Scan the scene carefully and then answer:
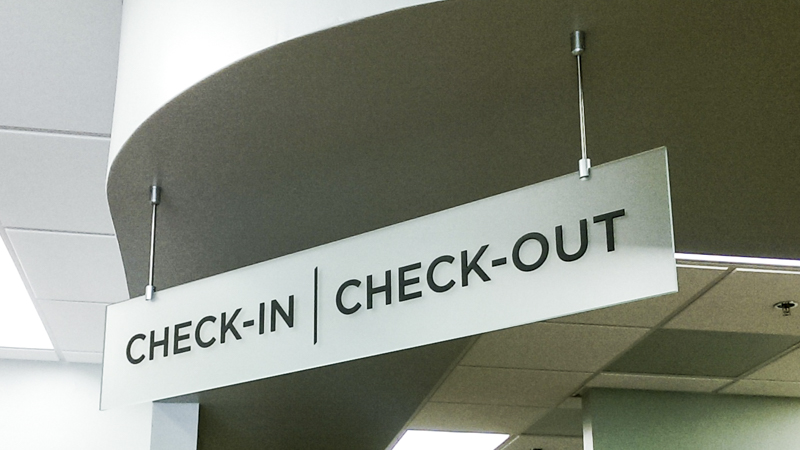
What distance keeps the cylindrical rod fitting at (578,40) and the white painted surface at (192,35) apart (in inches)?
11.7

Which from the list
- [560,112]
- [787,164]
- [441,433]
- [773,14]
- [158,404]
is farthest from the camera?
[441,433]

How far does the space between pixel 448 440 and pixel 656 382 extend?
2077 mm

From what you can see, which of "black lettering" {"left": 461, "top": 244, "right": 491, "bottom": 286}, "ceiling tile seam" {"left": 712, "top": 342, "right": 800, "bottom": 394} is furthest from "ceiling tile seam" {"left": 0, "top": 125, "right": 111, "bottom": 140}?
"ceiling tile seam" {"left": 712, "top": 342, "right": 800, "bottom": 394}

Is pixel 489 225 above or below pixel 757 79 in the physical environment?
below

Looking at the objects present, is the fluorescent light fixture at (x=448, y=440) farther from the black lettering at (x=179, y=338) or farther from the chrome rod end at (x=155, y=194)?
the black lettering at (x=179, y=338)

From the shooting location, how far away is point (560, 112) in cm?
215

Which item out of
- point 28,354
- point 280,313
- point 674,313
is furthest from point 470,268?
point 28,354

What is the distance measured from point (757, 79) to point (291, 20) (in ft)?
3.18

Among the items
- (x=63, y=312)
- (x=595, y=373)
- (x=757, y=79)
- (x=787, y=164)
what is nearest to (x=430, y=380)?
(x=595, y=373)

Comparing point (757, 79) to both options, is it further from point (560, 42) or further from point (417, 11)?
point (417, 11)

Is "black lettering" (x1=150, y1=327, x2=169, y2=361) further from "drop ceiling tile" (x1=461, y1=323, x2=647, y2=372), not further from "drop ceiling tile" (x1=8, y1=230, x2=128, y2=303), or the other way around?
"drop ceiling tile" (x1=461, y1=323, x2=647, y2=372)

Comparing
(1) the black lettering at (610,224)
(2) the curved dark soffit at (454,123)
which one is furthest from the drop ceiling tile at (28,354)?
(1) the black lettering at (610,224)

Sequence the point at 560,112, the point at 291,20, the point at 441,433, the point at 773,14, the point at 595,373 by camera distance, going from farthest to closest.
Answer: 1. the point at 441,433
2. the point at 595,373
3. the point at 560,112
4. the point at 291,20
5. the point at 773,14

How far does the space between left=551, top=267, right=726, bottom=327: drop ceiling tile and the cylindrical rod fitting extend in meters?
2.21
